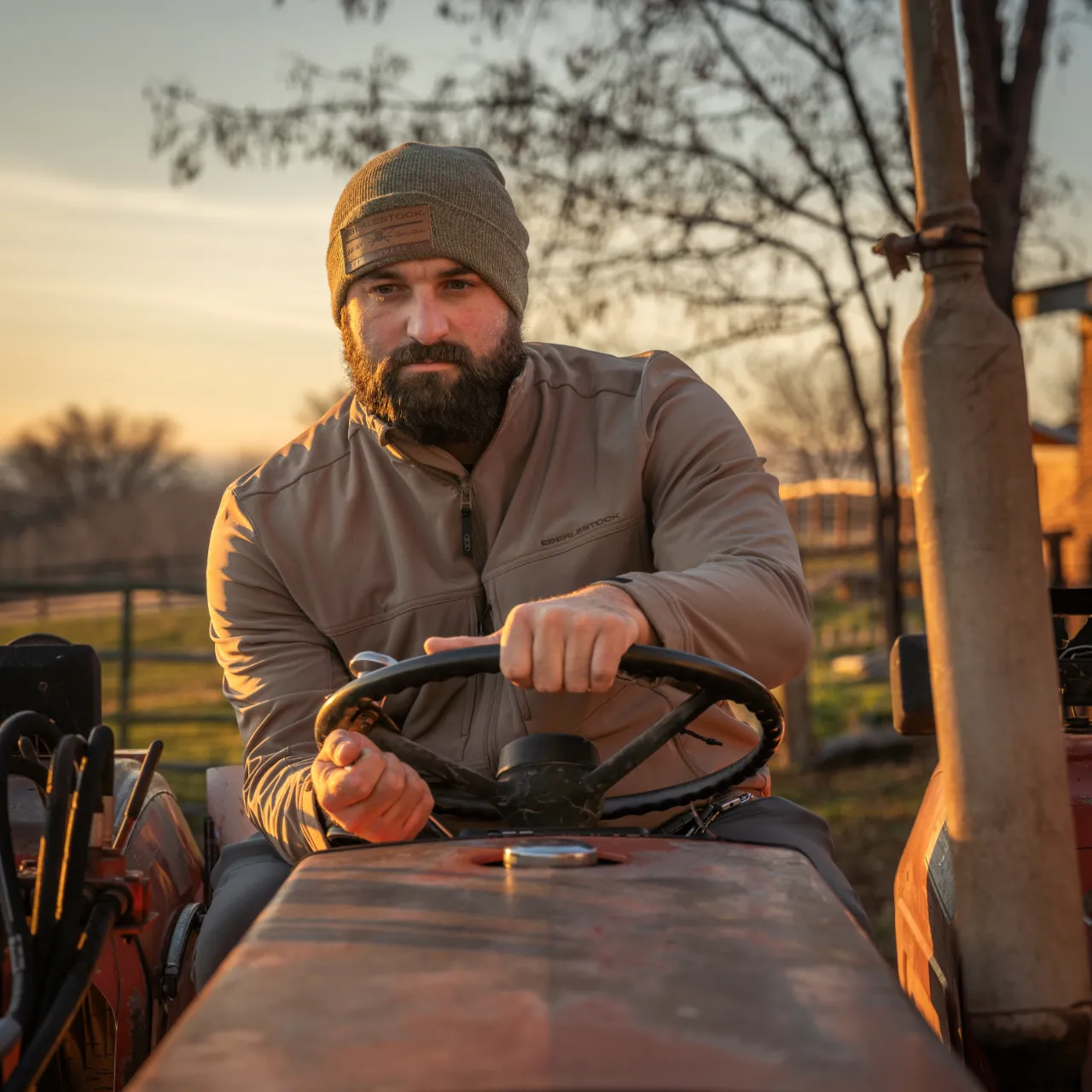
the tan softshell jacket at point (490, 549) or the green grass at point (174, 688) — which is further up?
the tan softshell jacket at point (490, 549)

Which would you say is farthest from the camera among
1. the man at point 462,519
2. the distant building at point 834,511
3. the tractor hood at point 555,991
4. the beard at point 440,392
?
the distant building at point 834,511

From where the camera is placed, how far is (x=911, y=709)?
5.35ft

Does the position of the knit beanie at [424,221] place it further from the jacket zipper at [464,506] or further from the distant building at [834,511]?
the distant building at [834,511]

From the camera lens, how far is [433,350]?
2758 millimetres

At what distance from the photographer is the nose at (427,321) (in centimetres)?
277

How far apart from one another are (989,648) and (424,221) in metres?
1.81

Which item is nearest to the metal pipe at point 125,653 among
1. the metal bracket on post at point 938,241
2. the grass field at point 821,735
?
the grass field at point 821,735

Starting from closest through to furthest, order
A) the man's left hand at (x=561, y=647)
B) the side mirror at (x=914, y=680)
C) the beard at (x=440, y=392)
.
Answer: the side mirror at (x=914, y=680)
the man's left hand at (x=561, y=647)
the beard at (x=440, y=392)

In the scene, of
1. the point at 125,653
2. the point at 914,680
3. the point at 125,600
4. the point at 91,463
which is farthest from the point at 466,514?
the point at 91,463

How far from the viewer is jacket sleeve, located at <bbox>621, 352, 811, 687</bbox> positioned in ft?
7.18

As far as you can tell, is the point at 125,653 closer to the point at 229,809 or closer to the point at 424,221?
the point at 229,809

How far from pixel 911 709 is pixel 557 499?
3.83 feet

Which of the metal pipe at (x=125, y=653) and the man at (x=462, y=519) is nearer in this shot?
the man at (x=462, y=519)

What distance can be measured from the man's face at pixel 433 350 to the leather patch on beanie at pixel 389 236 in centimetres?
3
